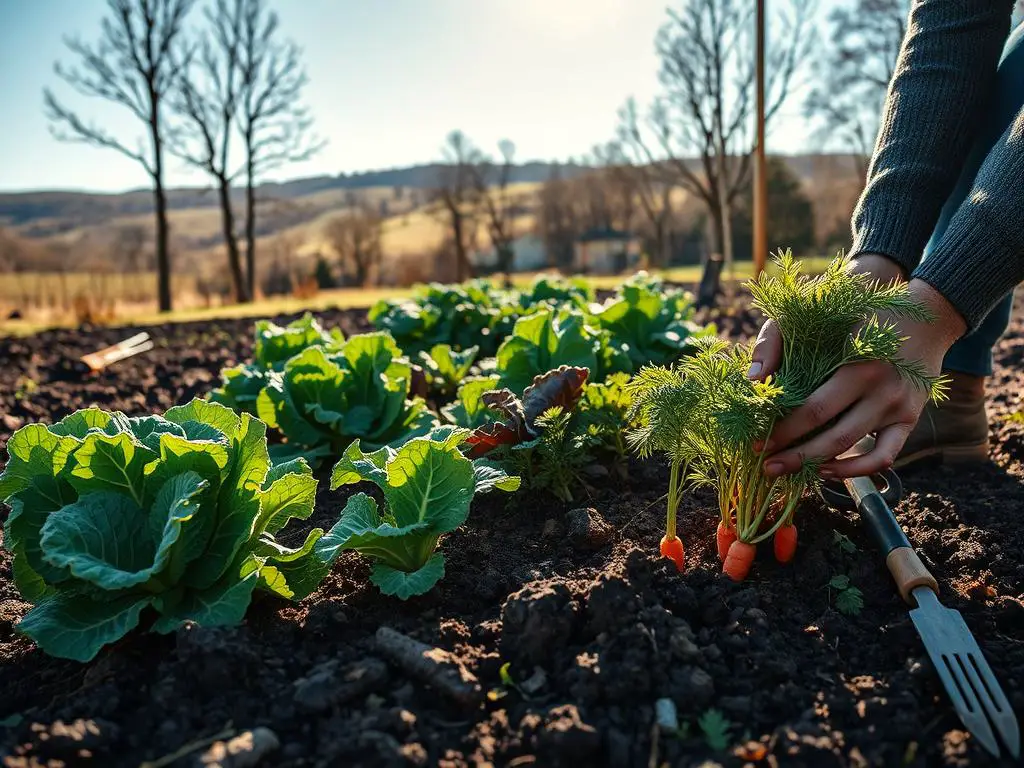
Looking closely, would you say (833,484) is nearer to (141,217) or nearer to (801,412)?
(801,412)

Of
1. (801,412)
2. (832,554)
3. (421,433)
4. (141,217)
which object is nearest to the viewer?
(801,412)

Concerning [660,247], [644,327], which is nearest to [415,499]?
[644,327]

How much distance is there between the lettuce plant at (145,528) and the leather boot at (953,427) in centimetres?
259

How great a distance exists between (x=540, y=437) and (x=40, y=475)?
→ 156cm

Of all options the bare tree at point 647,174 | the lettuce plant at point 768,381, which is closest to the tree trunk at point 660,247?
the bare tree at point 647,174

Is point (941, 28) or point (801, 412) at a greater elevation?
point (941, 28)

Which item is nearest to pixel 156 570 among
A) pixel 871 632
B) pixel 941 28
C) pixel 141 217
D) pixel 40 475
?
pixel 40 475

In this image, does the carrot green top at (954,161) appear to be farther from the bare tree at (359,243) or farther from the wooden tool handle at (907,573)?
the bare tree at (359,243)

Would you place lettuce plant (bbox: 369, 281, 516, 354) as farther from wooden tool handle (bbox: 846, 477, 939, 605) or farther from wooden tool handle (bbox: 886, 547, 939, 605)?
wooden tool handle (bbox: 886, 547, 939, 605)

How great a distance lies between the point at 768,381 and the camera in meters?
1.86

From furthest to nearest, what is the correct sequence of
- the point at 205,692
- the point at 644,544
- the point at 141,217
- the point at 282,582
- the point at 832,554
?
the point at 141,217 → the point at 644,544 → the point at 832,554 → the point at 282,582 → the point at 205,692

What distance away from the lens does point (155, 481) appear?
6.76 ft

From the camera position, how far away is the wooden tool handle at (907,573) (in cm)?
196

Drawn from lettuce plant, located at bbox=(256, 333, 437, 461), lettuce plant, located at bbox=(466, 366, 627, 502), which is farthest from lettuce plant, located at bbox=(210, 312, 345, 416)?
lettuce plant, located at bbox=(466, 366, 627, 502)
